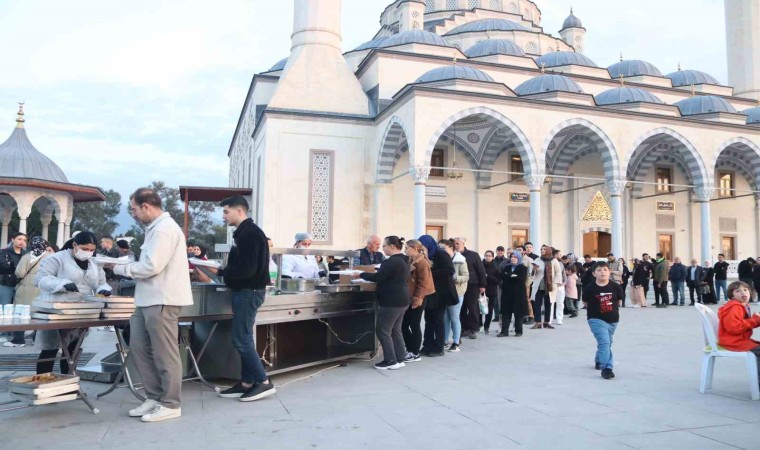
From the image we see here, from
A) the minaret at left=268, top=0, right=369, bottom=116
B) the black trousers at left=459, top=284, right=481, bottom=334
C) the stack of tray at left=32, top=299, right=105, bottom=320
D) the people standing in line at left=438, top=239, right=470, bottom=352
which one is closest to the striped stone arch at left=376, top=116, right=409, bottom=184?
the minaret at left=268, top=0, right=369, bottom=116

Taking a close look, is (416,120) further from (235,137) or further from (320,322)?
(235,137)

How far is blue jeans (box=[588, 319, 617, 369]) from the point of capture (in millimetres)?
4820

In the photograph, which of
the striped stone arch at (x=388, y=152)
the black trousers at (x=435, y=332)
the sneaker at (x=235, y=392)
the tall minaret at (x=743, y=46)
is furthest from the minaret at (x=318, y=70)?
the tall minaret at (x=743, y=46)

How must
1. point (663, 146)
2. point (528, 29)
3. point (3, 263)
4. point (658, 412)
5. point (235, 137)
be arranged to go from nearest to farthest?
point (658, 412)
point (3, 263)
point (663, 146)
point (528, 29)
point (235, 137)

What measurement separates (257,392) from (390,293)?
1515mm

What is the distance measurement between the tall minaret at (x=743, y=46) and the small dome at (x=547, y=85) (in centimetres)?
926

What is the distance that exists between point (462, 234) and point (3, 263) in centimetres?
1319

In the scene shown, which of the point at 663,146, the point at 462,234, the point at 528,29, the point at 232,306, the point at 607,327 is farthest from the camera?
the point at 528,29

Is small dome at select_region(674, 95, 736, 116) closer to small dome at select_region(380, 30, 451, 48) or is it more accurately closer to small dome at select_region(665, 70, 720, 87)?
small dome at select_region(665, 70, 720, 87)

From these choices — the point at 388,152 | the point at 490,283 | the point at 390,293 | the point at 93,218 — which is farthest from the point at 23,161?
the point at 93,218

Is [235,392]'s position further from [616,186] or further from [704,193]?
[704,193]

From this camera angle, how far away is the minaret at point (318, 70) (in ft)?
54.5

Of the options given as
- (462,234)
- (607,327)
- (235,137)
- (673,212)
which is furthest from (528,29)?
(607,327)

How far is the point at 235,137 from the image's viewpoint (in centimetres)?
2862
